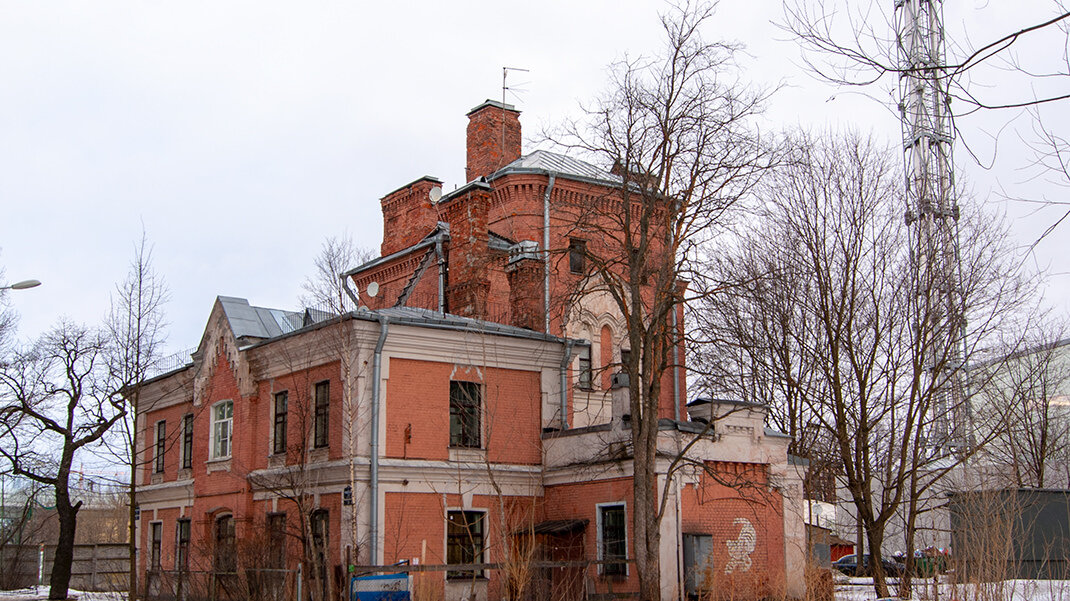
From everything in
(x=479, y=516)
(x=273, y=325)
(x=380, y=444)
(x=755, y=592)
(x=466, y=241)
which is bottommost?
(x=755, y=592)

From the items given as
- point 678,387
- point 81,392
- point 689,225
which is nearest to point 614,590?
point 689,225

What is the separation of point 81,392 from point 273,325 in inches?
227

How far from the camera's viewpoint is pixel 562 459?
912 inches

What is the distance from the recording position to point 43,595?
30078 millimetres

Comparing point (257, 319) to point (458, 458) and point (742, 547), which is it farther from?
point (742, 547)

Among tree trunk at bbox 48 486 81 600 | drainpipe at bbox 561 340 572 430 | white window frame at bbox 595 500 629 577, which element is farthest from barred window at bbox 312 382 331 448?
tree trunk at bbox 48 486 81 600

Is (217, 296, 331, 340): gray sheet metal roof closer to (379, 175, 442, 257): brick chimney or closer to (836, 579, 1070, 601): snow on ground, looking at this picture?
(379, 175, 442, 257): brick chimney

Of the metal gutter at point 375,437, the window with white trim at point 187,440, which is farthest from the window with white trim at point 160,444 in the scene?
the metal gutter at point 375,437

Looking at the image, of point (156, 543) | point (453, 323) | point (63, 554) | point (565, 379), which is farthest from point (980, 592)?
point (63, 554)

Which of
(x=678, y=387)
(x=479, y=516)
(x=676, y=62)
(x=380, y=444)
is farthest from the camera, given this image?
(x=678, y=387)

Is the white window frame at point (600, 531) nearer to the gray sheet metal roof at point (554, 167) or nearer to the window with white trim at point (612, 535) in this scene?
the window with white trim at point (612, 535)

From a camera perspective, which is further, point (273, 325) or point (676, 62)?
point (273, 325)

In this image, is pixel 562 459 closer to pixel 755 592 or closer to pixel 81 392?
pixel 755 592

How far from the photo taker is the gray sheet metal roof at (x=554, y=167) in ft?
94.7
